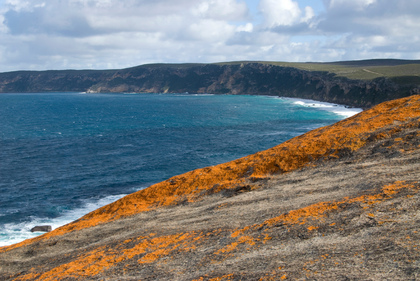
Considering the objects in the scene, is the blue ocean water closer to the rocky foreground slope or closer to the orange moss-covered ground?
the rocky foreground slope

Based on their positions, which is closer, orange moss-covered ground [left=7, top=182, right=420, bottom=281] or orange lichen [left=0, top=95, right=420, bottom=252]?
orange moss-covered ground [left=7, top=182, right=420, bottom=281]

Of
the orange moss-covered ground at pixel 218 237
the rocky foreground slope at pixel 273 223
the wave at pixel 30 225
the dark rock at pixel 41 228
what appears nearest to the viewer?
the rocky foreground slope at pixel 273 223

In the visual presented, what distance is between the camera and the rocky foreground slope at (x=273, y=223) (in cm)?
1130

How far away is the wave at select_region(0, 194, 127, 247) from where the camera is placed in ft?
110

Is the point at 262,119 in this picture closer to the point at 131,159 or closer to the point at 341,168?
the point at 131,159

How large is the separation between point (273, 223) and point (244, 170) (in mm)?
9630

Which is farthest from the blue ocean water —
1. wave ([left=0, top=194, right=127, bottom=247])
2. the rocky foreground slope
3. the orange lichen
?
the rocky foreground slope

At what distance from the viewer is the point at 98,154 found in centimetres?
6512

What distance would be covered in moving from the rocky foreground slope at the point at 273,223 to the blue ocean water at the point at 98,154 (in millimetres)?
19301

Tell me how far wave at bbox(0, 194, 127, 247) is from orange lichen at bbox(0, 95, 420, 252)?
45.0 feet

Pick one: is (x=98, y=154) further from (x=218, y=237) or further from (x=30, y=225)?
(x=218, y=237)

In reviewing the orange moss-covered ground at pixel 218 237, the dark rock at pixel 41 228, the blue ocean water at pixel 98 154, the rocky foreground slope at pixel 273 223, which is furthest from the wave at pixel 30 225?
the orange moss-covered ground at pixel 218 237

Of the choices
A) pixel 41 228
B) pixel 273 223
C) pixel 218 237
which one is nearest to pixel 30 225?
pixel 41 228

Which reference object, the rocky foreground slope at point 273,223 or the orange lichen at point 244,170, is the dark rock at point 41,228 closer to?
the orange lichen at point 244,170
